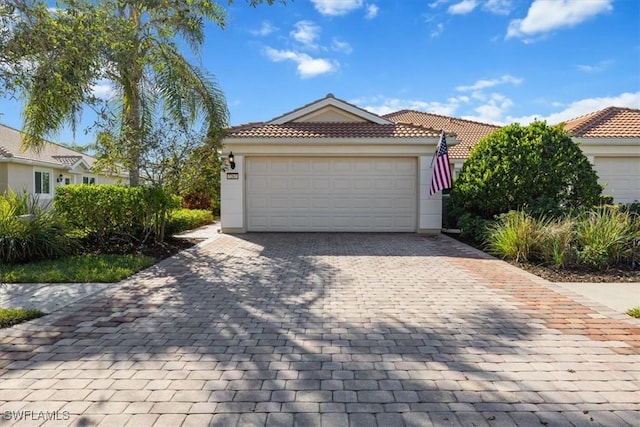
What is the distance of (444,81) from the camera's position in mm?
13594

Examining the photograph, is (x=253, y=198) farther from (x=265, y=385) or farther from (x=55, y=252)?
(x=265, y=385)

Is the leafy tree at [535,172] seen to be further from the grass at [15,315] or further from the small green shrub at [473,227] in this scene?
the grass at [15,315]

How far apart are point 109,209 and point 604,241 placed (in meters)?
10.9

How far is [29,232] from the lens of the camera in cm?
797

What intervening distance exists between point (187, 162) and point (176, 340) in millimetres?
7101

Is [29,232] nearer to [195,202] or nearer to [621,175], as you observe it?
[195,202]

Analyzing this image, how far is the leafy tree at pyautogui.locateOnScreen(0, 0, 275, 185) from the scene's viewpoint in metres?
5.57

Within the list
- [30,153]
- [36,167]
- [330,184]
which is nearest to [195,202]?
[36,167]

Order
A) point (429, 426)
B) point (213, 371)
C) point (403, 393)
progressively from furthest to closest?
point (213, 371), point (403, 393), point (429, 426)

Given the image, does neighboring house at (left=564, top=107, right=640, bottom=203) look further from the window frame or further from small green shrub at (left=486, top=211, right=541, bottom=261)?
the window frame

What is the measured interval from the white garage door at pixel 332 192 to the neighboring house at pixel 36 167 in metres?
7.65

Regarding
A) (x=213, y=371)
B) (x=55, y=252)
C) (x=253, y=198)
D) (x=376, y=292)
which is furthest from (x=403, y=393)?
(x=253, y=198)

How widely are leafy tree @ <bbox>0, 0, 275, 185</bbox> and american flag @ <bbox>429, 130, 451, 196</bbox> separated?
6.36 m

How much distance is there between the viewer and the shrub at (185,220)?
1195cm
